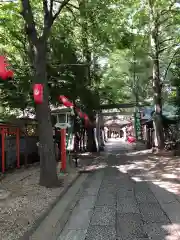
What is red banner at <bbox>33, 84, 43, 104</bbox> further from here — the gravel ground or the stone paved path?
the stone paved path

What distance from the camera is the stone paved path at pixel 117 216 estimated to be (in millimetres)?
6035

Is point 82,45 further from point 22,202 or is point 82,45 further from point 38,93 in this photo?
point 22,202

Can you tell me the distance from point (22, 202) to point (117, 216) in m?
2.63

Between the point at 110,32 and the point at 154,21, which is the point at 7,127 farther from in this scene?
the point at 154,21

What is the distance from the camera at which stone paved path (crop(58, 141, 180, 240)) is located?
6.04 m

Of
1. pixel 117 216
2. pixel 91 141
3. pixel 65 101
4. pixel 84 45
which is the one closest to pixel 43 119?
pixel 117 216

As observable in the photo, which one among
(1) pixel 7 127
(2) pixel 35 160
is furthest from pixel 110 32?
(2) pixel 35 160

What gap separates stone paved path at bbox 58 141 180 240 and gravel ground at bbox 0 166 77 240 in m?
0.77

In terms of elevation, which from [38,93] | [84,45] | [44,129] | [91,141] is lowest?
[91,141]

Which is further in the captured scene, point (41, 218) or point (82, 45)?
point (82, 45)

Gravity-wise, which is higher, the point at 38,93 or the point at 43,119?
the point at 38,93

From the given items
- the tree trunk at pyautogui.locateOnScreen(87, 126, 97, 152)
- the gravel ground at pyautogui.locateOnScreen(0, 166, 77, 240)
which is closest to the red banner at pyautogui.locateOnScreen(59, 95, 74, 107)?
the gravel ground at pyautogui.locateOnScreen(0, 166, 77, 240)

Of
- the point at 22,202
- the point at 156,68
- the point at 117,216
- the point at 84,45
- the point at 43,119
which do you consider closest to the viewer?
the point at 117,216

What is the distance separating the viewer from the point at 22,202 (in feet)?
27.8
